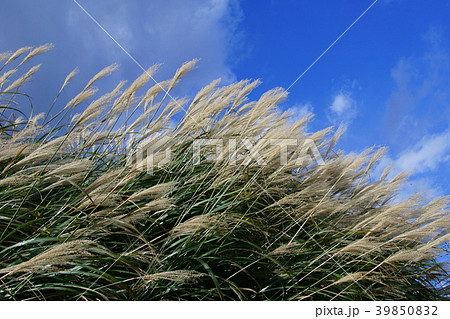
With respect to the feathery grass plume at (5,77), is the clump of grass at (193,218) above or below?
below

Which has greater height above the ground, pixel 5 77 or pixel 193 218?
pixel 5 77

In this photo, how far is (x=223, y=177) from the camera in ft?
8.93

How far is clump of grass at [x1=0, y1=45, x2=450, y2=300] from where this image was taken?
194 centimetres

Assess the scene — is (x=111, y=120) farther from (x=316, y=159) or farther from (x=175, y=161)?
(x=316, y=159)

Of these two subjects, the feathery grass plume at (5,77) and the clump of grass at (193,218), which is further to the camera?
the feathery grass plume at (5,77)

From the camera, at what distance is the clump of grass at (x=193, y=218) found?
194 centimetres

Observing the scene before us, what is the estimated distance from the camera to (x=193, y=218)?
2027 millimetres

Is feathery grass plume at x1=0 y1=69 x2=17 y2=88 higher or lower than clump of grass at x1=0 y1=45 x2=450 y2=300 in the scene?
higher

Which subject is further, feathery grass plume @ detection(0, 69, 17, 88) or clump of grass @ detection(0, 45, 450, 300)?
feathery grass plume @ detection(0, 69, 17, 88)

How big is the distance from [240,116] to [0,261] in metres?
2.05

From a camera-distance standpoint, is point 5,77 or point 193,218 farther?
point 5,77
